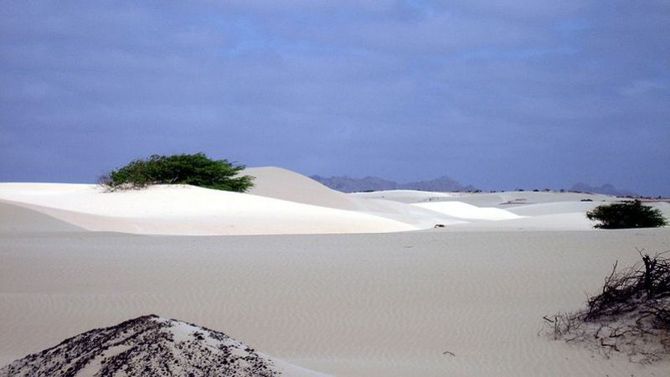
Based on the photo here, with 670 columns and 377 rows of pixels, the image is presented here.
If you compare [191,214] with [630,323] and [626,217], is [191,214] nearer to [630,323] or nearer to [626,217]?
[626,217]

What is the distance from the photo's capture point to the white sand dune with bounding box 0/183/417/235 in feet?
90.8

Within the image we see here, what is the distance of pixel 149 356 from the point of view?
5.37 meters

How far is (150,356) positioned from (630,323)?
568 cm

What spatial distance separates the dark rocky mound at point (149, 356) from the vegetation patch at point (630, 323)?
4.42 m

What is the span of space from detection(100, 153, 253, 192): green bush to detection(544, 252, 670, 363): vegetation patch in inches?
1175

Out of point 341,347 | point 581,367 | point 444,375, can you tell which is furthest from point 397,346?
point 581,367

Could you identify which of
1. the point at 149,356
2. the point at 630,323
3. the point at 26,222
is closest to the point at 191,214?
the point at 26,222

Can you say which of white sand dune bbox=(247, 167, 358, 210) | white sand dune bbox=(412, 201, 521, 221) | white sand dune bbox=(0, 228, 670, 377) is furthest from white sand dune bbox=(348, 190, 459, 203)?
white sand dune bbox=(0, 228, 670, 377)

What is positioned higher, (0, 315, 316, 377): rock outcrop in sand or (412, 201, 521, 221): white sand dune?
(412, 201, 521, 221): white sand dune

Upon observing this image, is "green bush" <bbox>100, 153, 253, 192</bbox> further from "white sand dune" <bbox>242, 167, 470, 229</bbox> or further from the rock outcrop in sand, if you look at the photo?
the rock outcrop in sand

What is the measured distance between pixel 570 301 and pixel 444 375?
15.7 feet

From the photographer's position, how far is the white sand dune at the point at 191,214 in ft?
90.8

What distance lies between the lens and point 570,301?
11.7 meters

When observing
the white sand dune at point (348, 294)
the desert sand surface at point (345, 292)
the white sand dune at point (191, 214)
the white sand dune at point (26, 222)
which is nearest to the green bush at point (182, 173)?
the white sand dune at point (191, 214)
